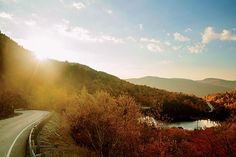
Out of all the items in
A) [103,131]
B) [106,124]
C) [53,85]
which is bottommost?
[103,131]

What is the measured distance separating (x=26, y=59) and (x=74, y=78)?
58688 mm

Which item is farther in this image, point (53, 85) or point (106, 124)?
point (53, 85)

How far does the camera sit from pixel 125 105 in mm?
65812

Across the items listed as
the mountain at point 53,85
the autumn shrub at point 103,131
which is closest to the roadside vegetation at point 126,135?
the autumn shrub at point 103,131

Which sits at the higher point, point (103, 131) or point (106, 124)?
point (106, 124)

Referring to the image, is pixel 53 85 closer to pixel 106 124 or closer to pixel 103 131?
pixel 106 124

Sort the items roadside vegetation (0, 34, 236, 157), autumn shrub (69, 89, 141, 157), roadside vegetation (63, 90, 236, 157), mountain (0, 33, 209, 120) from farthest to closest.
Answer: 1. mountain (0, 33, 209, 120)
2. roadside vegetation (0, 34, 236, 157)
3. roadside vegetation (63, 90, 236, 157)
4. autumn shrub (69, 89, 141, 157)

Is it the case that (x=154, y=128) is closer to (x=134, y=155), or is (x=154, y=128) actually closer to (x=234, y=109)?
(x=134, y=155)

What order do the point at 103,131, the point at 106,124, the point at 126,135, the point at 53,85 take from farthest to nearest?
the point at 53,85, the point at 126,135, the point at 106,124, the point at 103,131

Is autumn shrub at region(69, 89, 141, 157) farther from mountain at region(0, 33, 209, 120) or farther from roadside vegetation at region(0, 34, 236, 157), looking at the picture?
mountain at region(0, 33, 209, 120)

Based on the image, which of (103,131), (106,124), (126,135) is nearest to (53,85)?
(126,135)

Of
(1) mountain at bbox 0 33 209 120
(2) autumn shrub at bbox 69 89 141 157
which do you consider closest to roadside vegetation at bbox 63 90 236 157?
(2) autumn shrub at bbox 69 89 141 157

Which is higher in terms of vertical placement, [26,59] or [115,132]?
[26,59]

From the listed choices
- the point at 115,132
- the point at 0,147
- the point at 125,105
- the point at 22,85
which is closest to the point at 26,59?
the point at 22,85
